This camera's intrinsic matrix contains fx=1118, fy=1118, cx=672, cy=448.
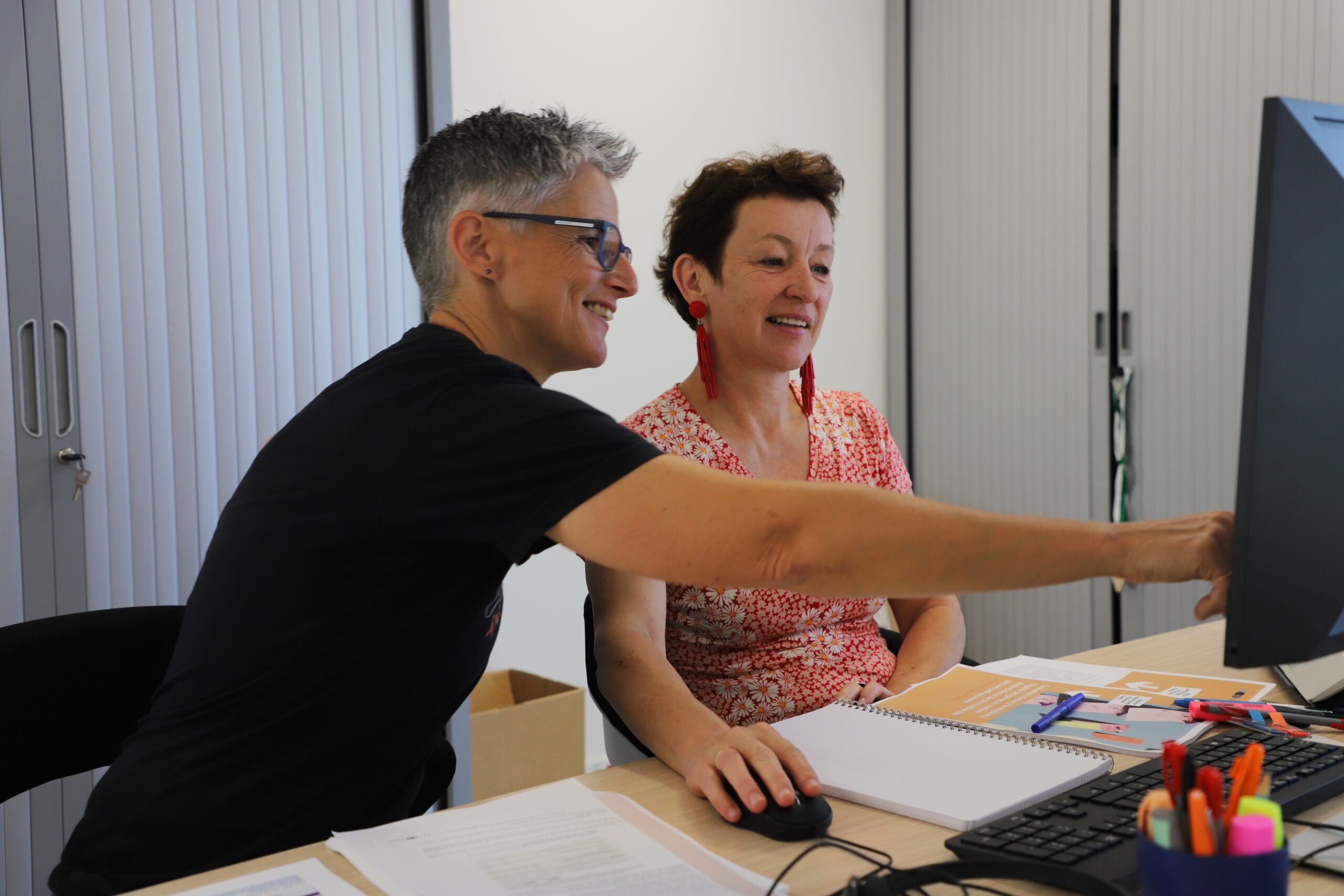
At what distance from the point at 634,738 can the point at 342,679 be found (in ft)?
1.31

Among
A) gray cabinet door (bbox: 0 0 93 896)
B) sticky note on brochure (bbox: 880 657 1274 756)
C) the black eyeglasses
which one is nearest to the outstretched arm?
sticky note on brochure (bbox: 880 657 1274 756)

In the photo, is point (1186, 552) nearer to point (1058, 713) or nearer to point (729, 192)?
point (1058, 713)

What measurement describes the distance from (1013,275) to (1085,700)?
8.86ft

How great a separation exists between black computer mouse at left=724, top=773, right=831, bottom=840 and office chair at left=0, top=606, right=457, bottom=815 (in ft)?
1.99

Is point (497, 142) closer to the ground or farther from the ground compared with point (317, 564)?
farther from the ground

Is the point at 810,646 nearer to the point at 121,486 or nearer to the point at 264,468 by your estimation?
the point at 264,468

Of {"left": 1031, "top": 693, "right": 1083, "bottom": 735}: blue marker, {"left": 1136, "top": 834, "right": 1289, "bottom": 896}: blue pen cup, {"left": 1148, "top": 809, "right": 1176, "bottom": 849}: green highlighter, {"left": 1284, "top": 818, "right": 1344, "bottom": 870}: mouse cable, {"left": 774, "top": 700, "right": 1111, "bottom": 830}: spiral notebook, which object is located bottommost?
{"left": 1031, "top": 693, "right": 1083, "bottom": 735}: blue marker

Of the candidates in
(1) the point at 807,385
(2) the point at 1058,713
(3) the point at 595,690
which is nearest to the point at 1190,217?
(1) the point at 807,385

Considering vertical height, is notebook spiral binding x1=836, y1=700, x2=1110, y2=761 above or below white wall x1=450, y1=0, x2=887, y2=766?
below

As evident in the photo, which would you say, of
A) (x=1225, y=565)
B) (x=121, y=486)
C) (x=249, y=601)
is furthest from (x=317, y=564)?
(x=121, y=486)

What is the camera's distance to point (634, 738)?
54.7 inches

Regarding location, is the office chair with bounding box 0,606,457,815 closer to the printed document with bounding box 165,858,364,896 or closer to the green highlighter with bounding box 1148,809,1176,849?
the printed document with bounding box 165,858,364,896

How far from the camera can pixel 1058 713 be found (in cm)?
122

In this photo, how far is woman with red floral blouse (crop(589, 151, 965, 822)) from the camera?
5.39 feet
